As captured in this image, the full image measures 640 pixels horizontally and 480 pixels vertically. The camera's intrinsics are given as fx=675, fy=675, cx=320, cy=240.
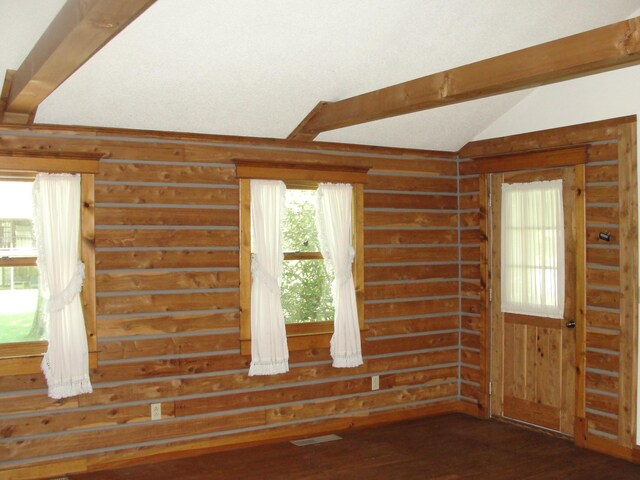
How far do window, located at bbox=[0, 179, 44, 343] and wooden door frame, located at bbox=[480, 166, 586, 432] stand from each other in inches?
155

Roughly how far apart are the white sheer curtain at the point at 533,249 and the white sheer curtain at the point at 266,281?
2140 mm

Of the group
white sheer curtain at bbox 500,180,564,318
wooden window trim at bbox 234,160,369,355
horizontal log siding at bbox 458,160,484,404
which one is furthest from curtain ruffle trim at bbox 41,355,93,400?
white sheer curtain at bbox 500,180,564,318

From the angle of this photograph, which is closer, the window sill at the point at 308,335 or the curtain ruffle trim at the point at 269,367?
A: the curtain ruffle trim at the point at 269,367

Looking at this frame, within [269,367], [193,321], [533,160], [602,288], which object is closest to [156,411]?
[193,321]

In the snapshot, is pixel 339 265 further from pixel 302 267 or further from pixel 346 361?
pixel 346 361

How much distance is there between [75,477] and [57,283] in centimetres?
139

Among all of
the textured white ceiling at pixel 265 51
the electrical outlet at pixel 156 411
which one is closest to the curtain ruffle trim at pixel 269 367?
the electrical outlet at pixel 156 411

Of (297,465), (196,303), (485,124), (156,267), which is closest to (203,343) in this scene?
(196,303)

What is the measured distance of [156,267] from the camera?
17.1 ft

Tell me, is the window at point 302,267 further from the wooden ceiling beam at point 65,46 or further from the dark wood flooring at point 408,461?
the wooden ceiling beam at point 65,46

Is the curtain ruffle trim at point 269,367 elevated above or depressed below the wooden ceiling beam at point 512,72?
below

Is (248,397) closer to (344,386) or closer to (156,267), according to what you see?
(344,386)

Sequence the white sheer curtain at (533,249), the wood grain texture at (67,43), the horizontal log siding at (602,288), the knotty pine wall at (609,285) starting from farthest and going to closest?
the white sheer curtain at (533,249), the horizontal log siding at (602,288), the knotty pine wall at (609,285), the wood grain texture at (67,43)

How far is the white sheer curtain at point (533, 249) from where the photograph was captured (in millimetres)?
5723
